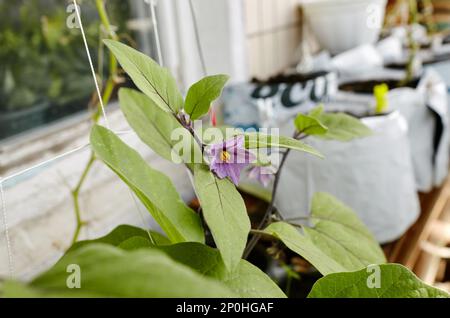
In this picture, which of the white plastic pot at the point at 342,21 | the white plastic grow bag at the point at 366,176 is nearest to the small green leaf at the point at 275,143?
the white plastic grow bag at the point at 366,176

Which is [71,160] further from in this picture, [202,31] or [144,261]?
[144,261]

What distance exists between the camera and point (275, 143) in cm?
30

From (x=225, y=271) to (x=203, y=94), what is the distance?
0.14 m

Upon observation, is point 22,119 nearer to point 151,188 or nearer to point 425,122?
point 151,188

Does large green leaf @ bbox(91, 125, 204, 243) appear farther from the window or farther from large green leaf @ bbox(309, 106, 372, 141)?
the window

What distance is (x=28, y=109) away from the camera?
3.77 feet

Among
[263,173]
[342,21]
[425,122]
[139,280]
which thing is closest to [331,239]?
[263,173]

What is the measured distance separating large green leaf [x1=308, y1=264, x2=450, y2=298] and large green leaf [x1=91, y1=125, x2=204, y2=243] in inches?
4.4

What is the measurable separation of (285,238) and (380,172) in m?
0.60

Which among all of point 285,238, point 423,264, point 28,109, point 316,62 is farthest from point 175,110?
point 316,62

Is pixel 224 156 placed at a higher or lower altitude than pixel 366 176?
higher

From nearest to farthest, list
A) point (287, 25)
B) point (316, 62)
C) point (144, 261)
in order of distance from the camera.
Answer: point (144, 261)
point (316, 62)
point (287, 25)

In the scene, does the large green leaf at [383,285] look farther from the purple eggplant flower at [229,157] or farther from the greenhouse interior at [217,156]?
the purple eggplant flower at [229,157]

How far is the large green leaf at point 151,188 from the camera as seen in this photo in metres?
0.31
